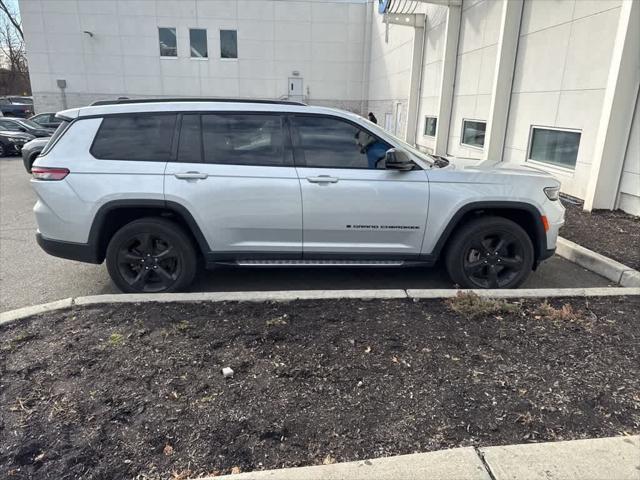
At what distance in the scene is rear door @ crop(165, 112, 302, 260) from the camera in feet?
13.9

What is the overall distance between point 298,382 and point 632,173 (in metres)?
6.98

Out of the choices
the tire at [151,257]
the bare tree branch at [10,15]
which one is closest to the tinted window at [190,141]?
the tire at [151,257]

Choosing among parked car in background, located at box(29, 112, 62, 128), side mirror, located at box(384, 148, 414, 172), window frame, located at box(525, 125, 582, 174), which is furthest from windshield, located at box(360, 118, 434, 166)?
parked car in background, located at box(29, 112, 62, 128)

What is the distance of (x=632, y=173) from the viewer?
23.8 feet

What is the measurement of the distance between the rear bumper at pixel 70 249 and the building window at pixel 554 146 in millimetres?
8330

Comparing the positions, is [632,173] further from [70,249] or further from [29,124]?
[29,124]

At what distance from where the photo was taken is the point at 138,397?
2773mm

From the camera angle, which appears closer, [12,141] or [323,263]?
[323,263]

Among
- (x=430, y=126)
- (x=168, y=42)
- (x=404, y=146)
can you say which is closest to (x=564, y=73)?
(x=404, y=146)

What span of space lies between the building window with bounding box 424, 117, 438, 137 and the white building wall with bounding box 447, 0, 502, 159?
172 centimetres

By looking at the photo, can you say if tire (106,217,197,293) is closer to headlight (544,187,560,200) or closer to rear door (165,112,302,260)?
rear door (165,112,302,260)

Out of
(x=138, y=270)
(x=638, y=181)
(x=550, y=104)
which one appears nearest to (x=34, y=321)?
(x=138, y=270)

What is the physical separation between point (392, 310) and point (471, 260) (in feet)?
4.07

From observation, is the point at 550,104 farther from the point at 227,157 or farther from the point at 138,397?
the point at 138,397
